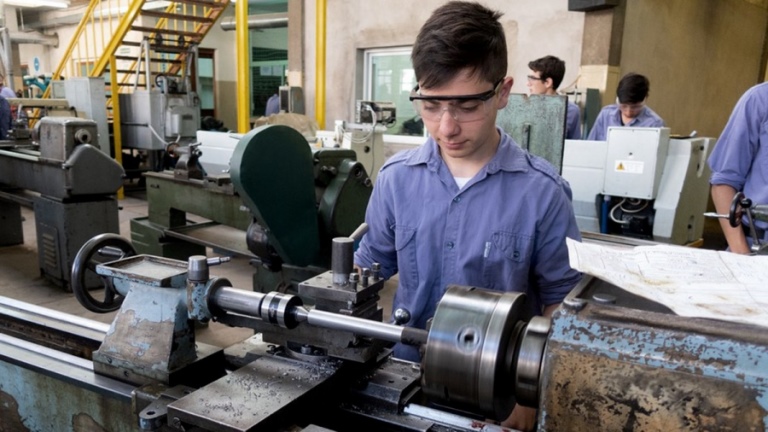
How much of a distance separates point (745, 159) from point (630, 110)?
1.34 m

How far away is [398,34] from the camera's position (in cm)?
487

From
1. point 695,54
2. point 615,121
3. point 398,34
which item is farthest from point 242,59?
point 695,54

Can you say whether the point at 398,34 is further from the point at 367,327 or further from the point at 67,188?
the point at 367,327

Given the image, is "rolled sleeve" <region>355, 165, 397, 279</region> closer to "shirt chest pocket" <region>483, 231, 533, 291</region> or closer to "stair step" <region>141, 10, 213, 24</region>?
"shirt chest pocket" <region>483, 231, 533, 291</region>

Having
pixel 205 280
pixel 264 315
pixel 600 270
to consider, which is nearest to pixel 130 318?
pixel 205 280

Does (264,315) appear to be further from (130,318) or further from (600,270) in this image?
(600,270)

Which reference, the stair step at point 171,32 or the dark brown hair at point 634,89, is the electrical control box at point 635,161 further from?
the stair step at point 171,32

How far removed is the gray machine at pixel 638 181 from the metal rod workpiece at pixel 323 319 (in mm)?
2050

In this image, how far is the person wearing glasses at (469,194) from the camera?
90 centimetres

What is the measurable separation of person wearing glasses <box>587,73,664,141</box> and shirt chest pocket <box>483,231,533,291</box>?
2.14 meters

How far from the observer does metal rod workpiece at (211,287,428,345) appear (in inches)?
27.0

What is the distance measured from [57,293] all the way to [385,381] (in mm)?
2702

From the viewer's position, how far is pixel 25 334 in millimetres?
1183

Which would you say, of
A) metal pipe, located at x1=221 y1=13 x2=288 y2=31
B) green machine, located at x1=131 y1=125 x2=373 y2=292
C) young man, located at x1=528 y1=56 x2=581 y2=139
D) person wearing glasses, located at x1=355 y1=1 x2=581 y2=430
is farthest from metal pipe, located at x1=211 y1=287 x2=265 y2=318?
metal pipe, located at x1=221 y1=13 x2=288 y2=31
